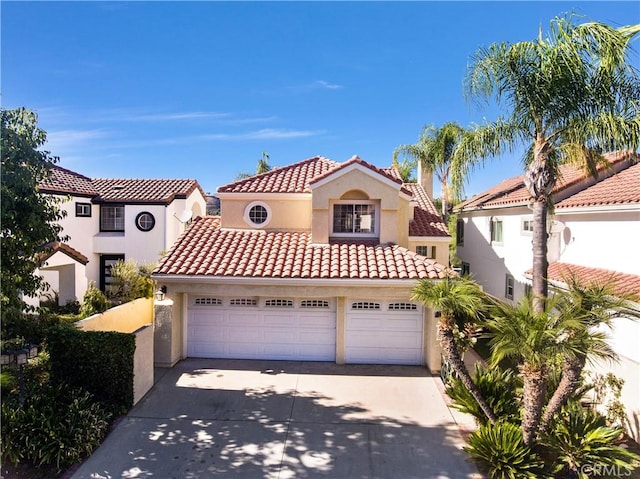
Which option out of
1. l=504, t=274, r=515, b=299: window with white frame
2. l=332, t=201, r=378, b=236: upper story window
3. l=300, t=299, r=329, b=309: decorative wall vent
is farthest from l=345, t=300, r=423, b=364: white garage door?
l=504, t=274, r=515, b=299: window with white frame

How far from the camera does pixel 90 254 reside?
2453 centimetres

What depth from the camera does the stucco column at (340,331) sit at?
13.5 m

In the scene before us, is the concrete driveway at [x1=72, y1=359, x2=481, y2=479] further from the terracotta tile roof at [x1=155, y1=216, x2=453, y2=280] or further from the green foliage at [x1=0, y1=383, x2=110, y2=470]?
the terracotta tile roof at [x1=155, y1=216, x2=453, y2=280]

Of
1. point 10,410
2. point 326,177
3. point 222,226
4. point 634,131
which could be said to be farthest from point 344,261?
point 10,410

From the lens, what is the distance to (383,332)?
13.6 m

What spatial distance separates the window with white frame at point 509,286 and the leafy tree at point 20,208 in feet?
67.3

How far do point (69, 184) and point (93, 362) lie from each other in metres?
18.3

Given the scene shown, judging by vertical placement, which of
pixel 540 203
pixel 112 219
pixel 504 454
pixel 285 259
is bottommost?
pixel 504 454

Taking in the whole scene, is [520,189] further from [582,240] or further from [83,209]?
[83,209]

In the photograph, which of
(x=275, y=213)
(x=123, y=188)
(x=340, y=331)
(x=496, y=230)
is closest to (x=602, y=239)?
(x=496, y=230)

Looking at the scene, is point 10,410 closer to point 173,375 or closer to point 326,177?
point 173,375

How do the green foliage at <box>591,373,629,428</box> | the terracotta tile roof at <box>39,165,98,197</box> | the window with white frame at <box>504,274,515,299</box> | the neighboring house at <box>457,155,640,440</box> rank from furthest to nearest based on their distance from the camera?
the terracotta tile roof at <box>39,165,98,197</box> < the window with white frame at <box>504,274,515,299</box> < the neighboring house at <box>457,155,640,440</box> < the green foliage at <box>591,373,629,428</box>

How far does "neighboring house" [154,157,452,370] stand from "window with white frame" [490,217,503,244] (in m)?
9.11

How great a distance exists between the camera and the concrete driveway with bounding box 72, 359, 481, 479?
7852mm
